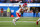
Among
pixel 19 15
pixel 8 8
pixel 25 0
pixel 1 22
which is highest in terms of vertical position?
pixel 25 0

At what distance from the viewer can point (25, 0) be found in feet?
9.67

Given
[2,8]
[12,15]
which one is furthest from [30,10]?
[2,8]

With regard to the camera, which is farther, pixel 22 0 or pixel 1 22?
pixel 1 22

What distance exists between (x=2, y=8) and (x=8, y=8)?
0.18 meters

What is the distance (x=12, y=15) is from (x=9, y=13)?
110 millimetres

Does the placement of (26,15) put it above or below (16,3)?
below

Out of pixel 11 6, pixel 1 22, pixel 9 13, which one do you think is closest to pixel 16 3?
pixel 11 6

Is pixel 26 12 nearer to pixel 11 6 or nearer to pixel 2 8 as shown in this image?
pixel 11 6

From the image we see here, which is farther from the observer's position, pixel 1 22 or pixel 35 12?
pixel 1 22

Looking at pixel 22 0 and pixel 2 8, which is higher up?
pixel 22 0

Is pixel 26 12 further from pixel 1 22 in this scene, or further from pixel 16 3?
pixel 1 22

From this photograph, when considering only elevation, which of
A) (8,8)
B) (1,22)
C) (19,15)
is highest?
(8,8)

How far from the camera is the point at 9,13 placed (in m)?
3.01

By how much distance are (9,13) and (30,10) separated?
2.03 feet
